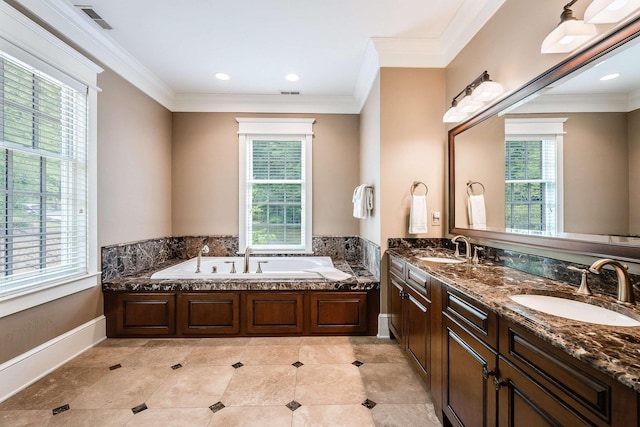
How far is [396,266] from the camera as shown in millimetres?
2482

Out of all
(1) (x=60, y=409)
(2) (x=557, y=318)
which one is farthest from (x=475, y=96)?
(1) (x=60, y=409)

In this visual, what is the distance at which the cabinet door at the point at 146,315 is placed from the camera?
2758 millimetres

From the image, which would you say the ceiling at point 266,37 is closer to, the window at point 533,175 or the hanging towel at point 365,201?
the window at point 533,175

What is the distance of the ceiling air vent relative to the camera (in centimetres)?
224

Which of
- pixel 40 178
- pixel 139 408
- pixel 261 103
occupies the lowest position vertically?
pixel 139 408

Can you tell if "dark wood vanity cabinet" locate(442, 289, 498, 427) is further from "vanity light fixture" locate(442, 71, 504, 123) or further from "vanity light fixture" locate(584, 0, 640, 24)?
"vanity light fixture" locate(442, 71, 504, 123)

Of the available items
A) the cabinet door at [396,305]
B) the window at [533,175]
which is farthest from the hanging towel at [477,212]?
the cabinet door at [396,305]

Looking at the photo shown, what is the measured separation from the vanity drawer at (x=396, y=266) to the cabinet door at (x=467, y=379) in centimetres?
77

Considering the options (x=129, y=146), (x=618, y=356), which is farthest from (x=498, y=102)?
(x=129, y=146)

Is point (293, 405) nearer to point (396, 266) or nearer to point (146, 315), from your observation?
point (396, 266)

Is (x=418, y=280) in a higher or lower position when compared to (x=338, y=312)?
higher

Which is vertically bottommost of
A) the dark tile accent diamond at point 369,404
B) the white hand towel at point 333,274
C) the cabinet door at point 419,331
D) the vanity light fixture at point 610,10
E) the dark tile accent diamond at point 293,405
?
the dark tile accent diamond at point 293,405

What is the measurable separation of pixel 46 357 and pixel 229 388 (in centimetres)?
142

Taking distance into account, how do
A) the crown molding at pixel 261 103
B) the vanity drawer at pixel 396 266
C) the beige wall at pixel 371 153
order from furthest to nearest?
the crown molding at pixel 261 103 < the beige wall at pixel 371 153 < the vanity drawer at pixel 396 266
